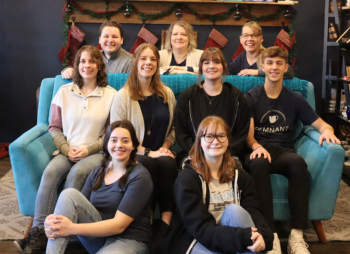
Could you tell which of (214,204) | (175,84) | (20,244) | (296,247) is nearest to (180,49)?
(175,84)

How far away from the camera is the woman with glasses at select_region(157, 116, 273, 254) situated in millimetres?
1596

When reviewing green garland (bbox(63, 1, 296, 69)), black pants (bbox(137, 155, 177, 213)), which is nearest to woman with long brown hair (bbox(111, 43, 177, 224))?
black pants (bbox(137, 155, 177, 213))

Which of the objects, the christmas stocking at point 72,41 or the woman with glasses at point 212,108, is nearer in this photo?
the woman with glasses at point 212,108

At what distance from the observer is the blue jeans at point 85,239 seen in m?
1.62

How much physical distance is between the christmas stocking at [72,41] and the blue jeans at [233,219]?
305 cm

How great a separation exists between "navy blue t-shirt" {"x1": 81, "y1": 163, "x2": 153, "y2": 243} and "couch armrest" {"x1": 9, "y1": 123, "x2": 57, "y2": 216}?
1.70 feet

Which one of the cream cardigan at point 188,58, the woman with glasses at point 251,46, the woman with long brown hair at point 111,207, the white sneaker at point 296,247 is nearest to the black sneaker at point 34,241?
the woman with long brown hair at point 111,207

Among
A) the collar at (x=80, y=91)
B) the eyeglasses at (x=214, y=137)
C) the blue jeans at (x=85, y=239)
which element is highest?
the collar at (x=80, y=91)

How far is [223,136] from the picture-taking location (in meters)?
1.75

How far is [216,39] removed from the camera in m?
4.20

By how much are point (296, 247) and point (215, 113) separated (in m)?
0.85

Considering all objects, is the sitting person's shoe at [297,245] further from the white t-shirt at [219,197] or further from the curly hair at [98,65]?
the curly hair at [98,65]

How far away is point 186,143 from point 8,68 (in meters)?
2.89

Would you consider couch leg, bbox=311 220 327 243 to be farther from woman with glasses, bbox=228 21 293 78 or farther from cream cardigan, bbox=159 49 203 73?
cream cardigan, bbox=159 49 203 73
